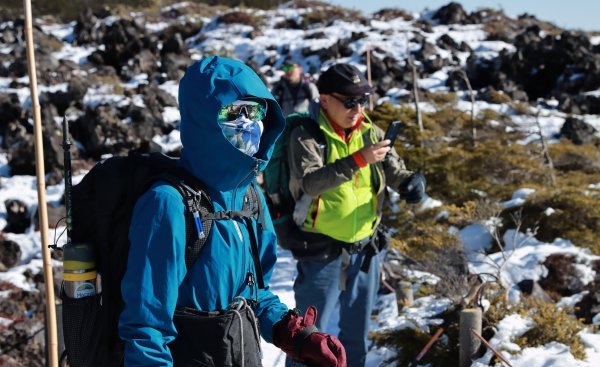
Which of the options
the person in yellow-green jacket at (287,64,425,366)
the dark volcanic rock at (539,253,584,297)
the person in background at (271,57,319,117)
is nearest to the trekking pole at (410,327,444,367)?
the person in yellow-green jacket at (287,64,425,366)

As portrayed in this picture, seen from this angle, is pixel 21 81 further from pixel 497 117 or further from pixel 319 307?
pixel 319 307

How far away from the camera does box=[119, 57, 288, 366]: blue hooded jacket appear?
1412mm

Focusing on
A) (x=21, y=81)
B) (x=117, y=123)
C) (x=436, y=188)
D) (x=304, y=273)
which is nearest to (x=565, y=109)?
(x=436, y=188)

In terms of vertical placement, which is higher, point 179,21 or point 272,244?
point 272,244

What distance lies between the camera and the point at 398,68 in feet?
73.2

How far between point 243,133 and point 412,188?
1.58 metres

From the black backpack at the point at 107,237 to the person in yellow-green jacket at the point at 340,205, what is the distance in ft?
4.32

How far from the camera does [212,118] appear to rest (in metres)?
1.56

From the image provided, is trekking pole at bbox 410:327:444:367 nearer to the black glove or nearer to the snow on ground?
the snow on ground

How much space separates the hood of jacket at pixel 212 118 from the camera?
61.4 inches

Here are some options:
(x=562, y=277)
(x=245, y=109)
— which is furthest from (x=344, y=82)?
(x=562, y=277)

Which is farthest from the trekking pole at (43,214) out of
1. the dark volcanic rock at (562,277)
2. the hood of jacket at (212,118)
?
the dark volcanic rock at (562,277)

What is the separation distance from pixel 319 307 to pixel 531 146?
10335mm

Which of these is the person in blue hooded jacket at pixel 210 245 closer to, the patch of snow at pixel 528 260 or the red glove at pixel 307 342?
the red glove at pixel 307 342
